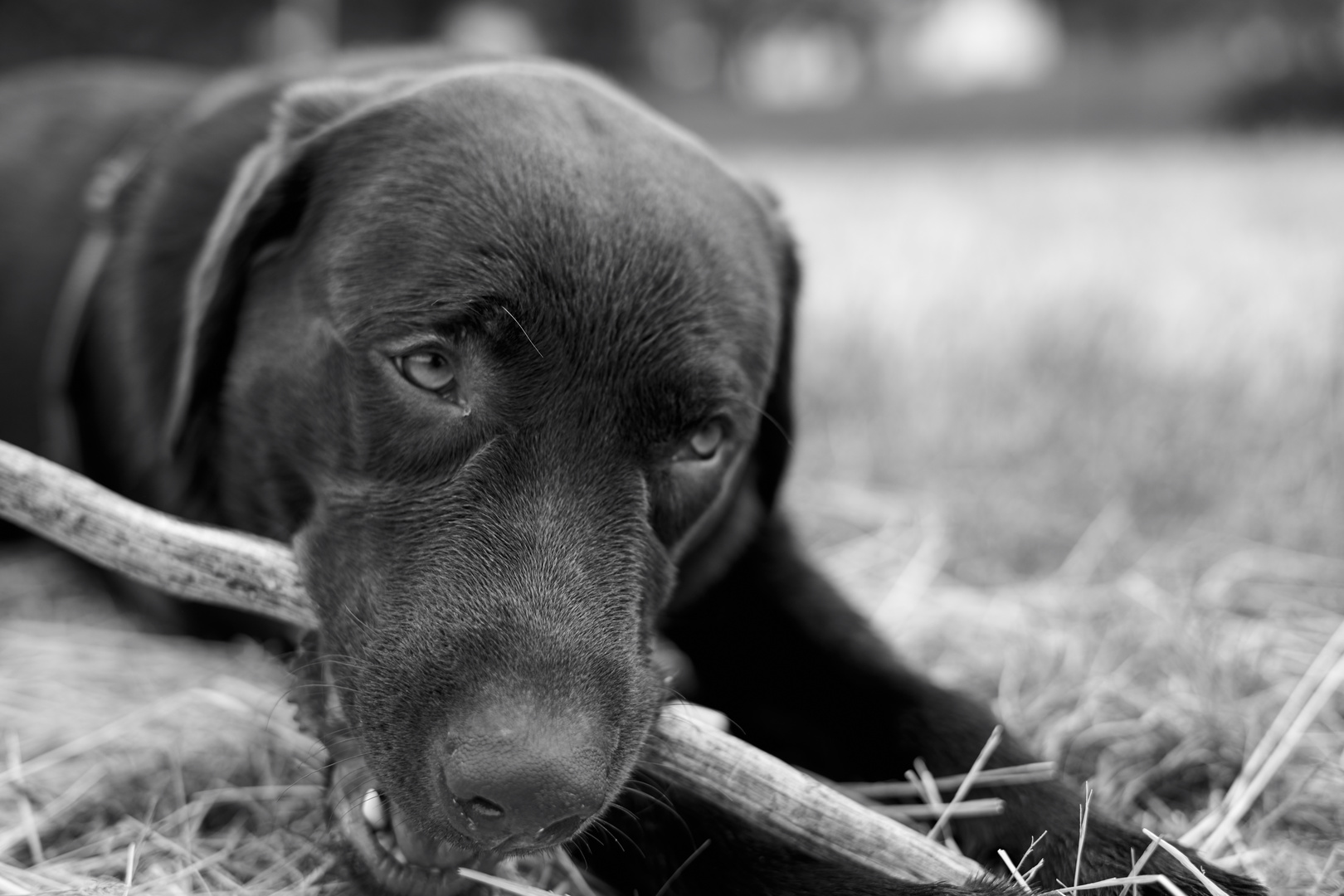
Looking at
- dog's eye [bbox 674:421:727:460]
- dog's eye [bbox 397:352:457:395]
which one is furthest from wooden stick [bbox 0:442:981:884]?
dog's eye [bbox 674:421:727:460]

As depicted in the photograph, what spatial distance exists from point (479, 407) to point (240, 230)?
2.18 feet

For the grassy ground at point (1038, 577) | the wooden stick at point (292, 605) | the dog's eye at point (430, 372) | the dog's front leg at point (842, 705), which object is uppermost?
the dog's eye at point (430, 372)

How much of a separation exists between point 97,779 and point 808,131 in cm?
1861

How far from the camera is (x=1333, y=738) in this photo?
2.51m

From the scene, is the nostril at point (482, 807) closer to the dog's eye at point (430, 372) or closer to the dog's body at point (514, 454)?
the dog's body at point (514, 454)

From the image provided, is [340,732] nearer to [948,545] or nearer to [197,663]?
[197,663]

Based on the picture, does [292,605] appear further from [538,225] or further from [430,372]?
[538,225]

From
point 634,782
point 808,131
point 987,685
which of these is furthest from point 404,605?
point 808,131

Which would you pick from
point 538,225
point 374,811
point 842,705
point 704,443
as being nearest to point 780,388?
Answer: point 704,443

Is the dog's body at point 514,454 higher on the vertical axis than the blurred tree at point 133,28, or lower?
higher

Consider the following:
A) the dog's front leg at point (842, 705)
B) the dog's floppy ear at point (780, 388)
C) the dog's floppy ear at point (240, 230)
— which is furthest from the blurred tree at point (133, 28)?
the dog's front leg at point (842, 705)

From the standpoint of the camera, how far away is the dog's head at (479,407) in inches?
66.4

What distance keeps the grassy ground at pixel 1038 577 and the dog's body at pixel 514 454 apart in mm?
365

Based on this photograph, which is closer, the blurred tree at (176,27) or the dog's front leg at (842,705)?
the dog's front leg at (842,705)
